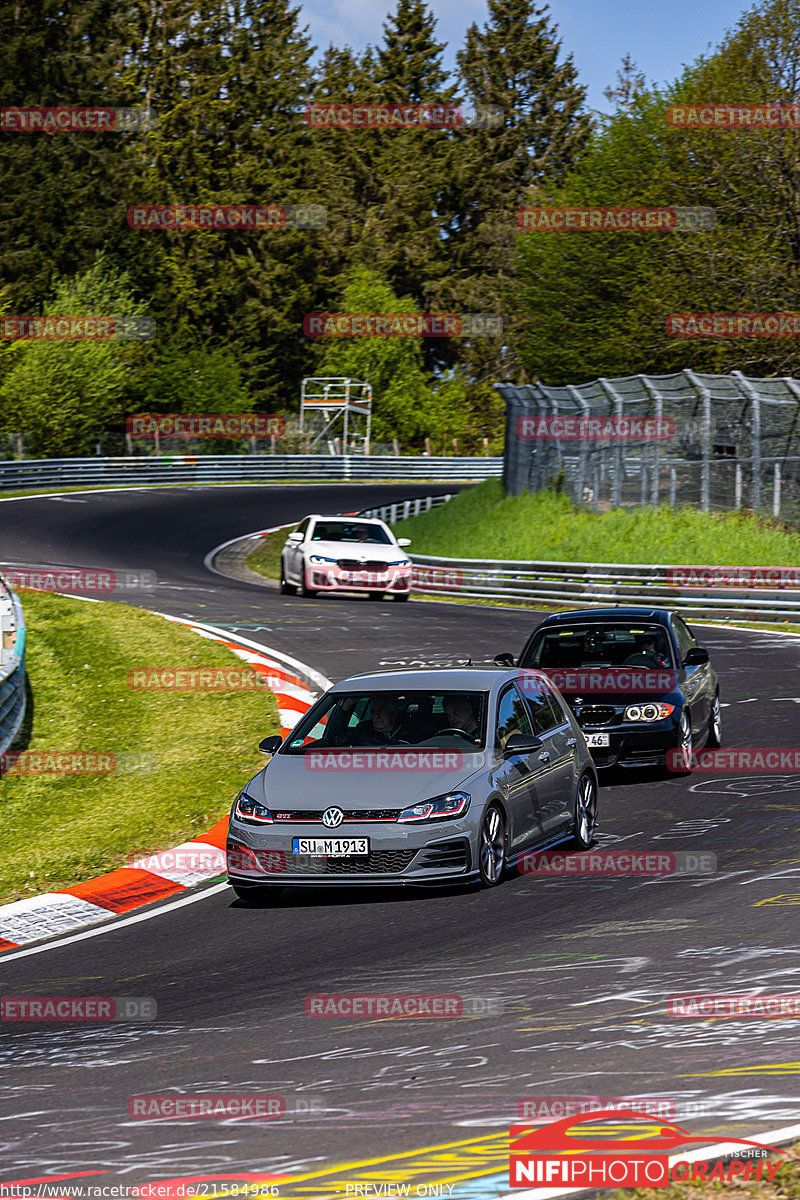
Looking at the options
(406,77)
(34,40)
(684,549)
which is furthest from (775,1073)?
(406,77)

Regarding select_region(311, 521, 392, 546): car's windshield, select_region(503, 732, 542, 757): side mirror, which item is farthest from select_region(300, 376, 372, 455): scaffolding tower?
select_region(503, 732, 542, 757): side mirror

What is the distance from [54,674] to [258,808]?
9166mm

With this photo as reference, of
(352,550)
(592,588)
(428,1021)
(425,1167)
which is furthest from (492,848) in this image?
(592,588)

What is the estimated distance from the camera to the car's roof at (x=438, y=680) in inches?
417

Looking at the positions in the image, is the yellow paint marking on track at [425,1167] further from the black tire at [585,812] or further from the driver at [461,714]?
the black tire at [585,812]

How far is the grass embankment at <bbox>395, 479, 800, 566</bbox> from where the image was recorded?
32.3 metres

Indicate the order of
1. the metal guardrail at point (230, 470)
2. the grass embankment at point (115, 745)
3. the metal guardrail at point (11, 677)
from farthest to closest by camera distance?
1. the metal guardrail at point (230, 470)
2. the metal guardrail at point (11, 677)
3. the grass embankment at point (115, 745)

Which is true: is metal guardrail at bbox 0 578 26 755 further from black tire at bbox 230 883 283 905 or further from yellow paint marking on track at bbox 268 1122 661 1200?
yellow paint marking on track at bbox 268 1122 661 1200

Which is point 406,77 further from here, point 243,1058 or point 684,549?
point 243,1058

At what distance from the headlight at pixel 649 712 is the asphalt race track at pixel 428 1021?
0.68m

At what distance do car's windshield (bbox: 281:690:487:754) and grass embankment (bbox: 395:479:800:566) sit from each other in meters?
22.3

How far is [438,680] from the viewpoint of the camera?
423 inches

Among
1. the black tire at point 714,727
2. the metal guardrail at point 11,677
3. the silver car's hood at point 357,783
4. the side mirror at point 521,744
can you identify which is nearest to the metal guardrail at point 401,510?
the metal guardrail at point 11,677

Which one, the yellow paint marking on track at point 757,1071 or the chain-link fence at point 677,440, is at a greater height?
the chain-link fence at point 677,440
